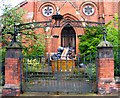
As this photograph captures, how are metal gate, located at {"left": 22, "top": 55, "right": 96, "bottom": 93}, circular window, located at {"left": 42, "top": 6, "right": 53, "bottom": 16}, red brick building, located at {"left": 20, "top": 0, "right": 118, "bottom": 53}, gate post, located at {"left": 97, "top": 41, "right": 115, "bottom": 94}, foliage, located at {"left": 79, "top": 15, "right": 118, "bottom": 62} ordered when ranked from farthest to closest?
circular window, located at {"left": 42, "top": 6, "right": 53, "bottom": 16}
red brick building, located at {"left": 20, "top": 0, "right": 118, "bottom": 53}
foliage, located at {"left": 79, "top": 15, "right": 118, "bottom": 62}
metal gate, located at {"left": 22, "top": 55, "right": 96, "bottom": 93}
gate post, located at {"left": 97, "top": 41, "right": 115, "bottom": 94}

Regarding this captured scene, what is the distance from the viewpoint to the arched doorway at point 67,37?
26.0m

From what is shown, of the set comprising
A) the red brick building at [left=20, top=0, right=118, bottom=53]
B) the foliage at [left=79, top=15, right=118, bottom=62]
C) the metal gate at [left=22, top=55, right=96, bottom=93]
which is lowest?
the metal gate at [left=22, top=55, right=96, bottom=93]

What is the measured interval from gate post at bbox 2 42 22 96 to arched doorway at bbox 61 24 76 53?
51.4 feet

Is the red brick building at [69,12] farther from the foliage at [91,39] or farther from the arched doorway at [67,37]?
the foliage at [91,39]

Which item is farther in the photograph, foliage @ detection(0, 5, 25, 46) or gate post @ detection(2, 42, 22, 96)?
foliage @ detection(0, 5, 25, 46)

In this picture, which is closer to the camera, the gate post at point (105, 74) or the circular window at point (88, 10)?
the gate post at point (105, 74)

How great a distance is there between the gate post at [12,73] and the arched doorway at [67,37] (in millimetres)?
15679

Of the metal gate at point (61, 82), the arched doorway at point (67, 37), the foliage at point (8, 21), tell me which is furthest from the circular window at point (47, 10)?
the metal gate at point (61, 82)

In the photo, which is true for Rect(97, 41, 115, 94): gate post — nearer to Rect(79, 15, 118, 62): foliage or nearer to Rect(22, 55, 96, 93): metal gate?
Rect(22, 55, 96, 93): metal gate

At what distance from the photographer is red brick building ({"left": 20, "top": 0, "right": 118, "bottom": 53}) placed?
25891 millimetres

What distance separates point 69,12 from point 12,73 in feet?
55.1

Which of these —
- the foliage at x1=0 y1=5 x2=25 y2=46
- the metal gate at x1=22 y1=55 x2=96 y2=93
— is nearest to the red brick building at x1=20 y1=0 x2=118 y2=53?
the foliage at x1=0 y1=5 x2=25 y2=46

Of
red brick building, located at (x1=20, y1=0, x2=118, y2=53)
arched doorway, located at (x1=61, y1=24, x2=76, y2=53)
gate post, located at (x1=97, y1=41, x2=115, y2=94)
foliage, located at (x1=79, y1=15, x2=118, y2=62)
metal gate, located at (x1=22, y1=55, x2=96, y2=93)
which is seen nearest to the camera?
gate post, located at (x1=97, y1=41, x2=115, y2=94)

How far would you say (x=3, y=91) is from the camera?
33.1 ft
